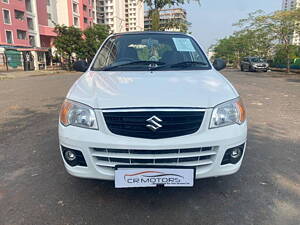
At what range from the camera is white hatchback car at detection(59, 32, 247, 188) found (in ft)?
6.03

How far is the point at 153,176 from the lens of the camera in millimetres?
1886

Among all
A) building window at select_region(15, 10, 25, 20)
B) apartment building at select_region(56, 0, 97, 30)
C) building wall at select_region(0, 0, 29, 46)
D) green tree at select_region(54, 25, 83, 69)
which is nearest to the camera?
green tree at select_region(54, 25, 83, 69)

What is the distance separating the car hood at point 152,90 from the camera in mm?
1896

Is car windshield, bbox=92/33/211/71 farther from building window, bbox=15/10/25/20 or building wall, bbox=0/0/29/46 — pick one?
building window, bbox=15/10/25/20

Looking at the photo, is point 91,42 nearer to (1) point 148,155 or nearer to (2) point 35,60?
(2) point 35,60

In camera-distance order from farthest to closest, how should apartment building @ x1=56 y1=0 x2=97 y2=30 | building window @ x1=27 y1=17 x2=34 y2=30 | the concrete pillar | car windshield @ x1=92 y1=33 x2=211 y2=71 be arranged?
apartment building @ x1=56 y1=0 x2=97 y2=30
building window @ x1=27 y1=17 x2=34 y2=30
the concrete pillar
car windshield @ x1=92 y1=33 x2=211 y2=71

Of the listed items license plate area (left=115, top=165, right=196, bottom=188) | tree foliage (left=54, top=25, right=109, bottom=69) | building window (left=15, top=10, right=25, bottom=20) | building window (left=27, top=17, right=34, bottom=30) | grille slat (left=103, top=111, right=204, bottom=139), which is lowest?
license plate area (left=115, top=165, right=196, bottom=188)

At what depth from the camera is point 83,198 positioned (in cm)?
222

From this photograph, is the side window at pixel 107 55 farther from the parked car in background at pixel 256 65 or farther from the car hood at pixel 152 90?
the parked car in background at pixel 256 65

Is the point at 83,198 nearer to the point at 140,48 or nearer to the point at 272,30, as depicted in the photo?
the point at 140,48

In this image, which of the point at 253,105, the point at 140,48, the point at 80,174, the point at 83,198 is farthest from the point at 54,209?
the point at 253,105

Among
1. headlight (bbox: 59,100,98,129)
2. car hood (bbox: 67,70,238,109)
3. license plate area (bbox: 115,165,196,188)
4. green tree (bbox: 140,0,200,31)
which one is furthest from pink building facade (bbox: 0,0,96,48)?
license plate area (bbox: 115,165,196,188)

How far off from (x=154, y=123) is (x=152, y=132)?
7 centimetres

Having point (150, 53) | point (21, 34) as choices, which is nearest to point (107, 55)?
point (150, 53)
